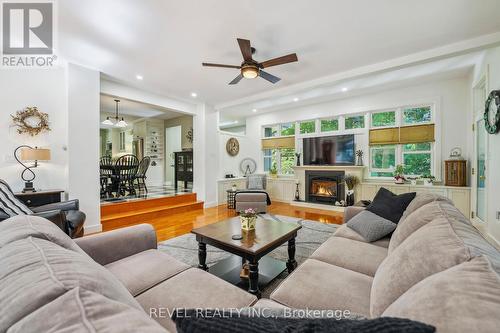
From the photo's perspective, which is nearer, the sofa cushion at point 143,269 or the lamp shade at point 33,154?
the sofa cushion at point 143,269

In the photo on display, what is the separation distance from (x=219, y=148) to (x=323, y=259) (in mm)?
5279

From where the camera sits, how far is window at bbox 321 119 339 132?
5.89m

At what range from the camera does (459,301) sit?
1.79 feet

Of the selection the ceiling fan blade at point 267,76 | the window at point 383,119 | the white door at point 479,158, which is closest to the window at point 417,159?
the window at point 383,119

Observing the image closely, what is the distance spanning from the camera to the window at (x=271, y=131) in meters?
7.06

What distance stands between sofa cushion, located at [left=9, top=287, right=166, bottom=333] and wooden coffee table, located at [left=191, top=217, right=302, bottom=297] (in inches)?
55.3

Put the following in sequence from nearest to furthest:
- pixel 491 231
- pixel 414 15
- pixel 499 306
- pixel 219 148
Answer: pixel 499 306 < pixel 414 15 < pixel 491 231 < pixel 219 148

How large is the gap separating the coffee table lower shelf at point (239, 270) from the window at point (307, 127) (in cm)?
459

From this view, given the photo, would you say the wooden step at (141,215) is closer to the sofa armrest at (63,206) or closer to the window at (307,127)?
the sofa armrest at (63,206)

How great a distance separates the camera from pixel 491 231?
9.75ft

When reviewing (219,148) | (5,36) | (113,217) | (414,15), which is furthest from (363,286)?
(219,148)

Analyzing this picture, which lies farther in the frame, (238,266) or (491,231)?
(491,231)

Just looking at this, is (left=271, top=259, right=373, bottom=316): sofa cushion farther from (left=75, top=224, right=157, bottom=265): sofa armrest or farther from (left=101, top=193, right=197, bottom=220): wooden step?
(left=101, top=193, right=197, bottom=220): wooden step

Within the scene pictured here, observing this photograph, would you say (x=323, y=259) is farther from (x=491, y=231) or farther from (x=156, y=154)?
(x=156, y=154)
